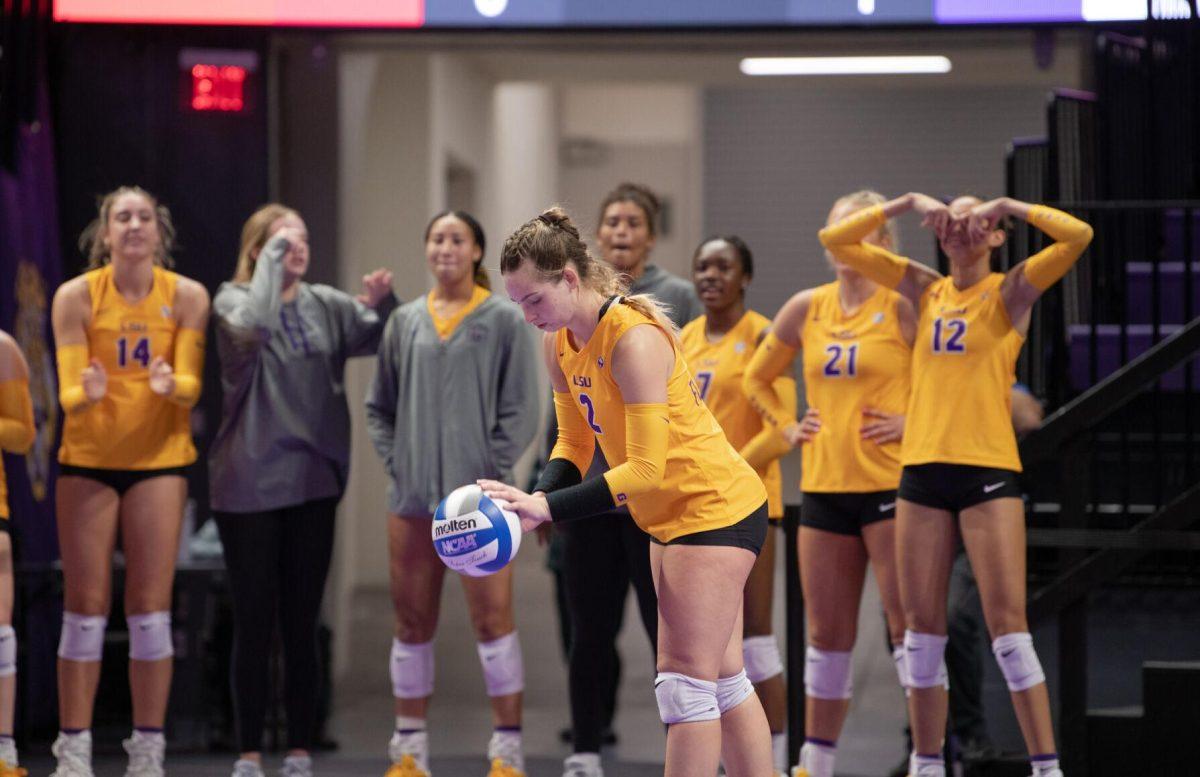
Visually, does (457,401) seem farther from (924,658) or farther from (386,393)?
(924,658)

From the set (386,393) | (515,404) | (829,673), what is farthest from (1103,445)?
(386,393)

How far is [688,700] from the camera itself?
315 cm

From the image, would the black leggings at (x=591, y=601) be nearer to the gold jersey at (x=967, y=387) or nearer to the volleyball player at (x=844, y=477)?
the volleyball player at (x=844, y=477)

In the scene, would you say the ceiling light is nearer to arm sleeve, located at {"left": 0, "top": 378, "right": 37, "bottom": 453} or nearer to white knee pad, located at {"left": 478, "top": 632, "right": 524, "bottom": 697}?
white knee pad, located at {"left": 478, "top": 632, "right": 524, "bottom": 697}

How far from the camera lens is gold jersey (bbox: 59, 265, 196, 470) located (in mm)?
4457

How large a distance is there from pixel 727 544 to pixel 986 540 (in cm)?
109

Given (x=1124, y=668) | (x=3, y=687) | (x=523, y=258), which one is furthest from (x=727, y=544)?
(x=1124, y=668)

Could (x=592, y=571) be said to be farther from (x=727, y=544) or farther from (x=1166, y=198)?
(x=1166, y=198)

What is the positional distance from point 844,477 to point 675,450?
1.16 metres

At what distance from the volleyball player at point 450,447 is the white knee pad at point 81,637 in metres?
0.88

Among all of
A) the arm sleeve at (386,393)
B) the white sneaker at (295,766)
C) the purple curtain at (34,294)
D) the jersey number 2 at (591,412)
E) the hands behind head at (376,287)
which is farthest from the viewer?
the purple curtain at (34,294)

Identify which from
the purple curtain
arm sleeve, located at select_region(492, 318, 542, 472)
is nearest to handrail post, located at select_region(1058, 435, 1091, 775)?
arm sleeve, located at select_region(492, 318, 542, 472)

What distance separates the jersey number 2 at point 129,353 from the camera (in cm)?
455

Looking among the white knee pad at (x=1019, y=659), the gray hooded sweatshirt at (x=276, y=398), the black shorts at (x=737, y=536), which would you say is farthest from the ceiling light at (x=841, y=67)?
the black shorts at (x=737, y=536)
